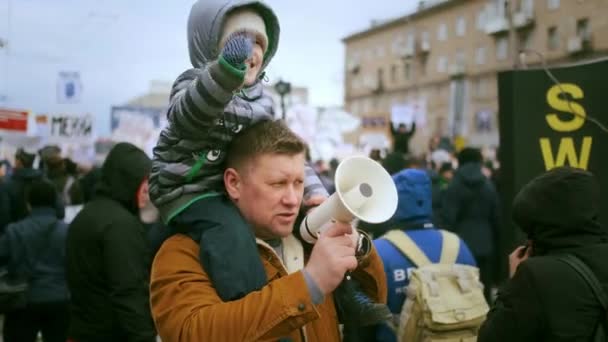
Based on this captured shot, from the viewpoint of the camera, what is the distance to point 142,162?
3.77m

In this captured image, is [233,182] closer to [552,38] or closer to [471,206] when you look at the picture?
[471,206]

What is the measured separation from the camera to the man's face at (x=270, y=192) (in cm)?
177

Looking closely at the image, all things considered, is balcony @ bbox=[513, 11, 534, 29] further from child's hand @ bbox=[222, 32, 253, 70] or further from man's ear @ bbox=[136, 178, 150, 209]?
child's hand @ bbox=[222, 32, 253, 70]

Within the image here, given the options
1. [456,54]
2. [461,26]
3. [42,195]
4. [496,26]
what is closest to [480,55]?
[461,26]

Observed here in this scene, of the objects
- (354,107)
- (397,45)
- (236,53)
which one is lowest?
(236,53)

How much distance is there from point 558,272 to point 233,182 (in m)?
1.35

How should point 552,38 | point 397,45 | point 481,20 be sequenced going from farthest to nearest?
point 397,45, point 481,20, point 552,38

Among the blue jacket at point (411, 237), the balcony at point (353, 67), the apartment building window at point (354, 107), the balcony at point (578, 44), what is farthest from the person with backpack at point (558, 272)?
the apartment building window at point (354, 107)

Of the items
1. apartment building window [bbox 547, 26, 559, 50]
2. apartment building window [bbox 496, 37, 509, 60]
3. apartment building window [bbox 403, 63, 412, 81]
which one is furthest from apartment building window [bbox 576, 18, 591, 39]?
apartment building window [bbox 403, 63, 412, 81]

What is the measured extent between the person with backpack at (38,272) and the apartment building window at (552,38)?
36242mm

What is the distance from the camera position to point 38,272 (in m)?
4.71

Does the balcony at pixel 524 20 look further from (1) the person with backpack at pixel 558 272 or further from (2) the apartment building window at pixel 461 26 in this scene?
(1) the person with backpack at pixel 558 272

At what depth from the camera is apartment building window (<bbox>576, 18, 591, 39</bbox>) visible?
31048 mm

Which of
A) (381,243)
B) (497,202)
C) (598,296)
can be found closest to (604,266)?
(598,296)
